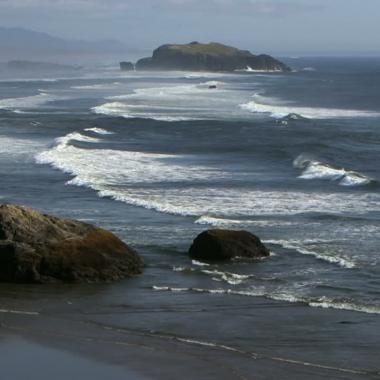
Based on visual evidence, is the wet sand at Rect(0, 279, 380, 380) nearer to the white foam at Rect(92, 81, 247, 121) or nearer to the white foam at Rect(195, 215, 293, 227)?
the white foam at Rect(195, 215, 293, 227)

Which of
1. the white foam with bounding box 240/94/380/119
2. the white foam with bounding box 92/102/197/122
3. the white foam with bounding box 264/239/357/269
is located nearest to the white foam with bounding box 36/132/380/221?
the white foam with bounding box 264/239/357/269

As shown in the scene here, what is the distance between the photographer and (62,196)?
3484 cm

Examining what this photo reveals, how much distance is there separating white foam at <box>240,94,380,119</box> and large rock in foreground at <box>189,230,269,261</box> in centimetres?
5052

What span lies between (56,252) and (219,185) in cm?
1606

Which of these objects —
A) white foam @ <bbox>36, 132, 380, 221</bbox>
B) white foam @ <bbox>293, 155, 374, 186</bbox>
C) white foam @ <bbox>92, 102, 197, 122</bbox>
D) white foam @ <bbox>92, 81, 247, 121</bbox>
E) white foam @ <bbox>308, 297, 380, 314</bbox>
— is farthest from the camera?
white foam @ <bbox>92, 81, 247, 121</bbox>

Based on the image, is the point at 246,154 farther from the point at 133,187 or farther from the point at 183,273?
the point at 183,273

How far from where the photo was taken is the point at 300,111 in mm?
83625

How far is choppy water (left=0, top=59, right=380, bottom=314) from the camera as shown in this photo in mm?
23359

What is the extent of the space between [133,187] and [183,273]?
14.1 m

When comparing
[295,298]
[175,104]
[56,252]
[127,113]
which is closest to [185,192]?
[56,252]

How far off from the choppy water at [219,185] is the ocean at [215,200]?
0.06m

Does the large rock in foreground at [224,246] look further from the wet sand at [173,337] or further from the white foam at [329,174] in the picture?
the white foam at [329,174]

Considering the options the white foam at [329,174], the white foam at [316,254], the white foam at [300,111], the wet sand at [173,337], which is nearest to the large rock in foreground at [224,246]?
the white foam at [316,254]

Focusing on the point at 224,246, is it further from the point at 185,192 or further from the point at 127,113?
the point at 127,113
